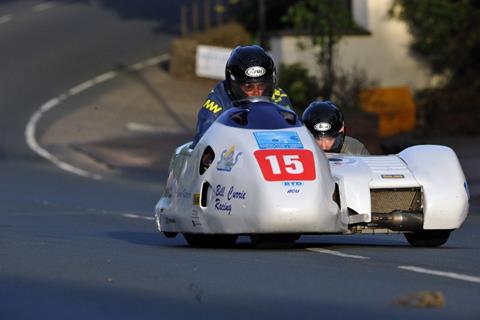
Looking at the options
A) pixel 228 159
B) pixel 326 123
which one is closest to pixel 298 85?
pixel 326 123

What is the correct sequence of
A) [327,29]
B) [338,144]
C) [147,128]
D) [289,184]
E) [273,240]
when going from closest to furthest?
[289,184], [273,240], [338,144], [327,29], [147,128]

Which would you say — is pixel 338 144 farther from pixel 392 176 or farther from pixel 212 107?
pixel 392 176

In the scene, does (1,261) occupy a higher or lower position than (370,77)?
higher

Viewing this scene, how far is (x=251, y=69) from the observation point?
13992mm

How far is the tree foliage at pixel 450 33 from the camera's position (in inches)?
1363

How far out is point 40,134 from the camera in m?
36.0

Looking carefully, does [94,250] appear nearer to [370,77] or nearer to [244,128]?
[244,128]

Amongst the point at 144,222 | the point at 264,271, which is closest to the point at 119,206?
the point at 144,222

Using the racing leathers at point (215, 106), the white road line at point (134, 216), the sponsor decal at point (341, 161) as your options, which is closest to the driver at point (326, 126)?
the racing leathers at point (215, 106)

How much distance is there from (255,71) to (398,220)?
192 centimetres

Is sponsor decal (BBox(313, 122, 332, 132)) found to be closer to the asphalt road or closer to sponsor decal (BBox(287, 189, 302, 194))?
the asphalt road

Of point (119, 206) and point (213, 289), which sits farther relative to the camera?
point (119, 206)

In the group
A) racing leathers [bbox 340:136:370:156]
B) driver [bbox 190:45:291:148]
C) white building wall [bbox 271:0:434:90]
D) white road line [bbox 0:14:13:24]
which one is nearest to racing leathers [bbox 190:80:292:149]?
driver [bbox 190:45:291:148]

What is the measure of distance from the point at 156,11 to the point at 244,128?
41176mm
